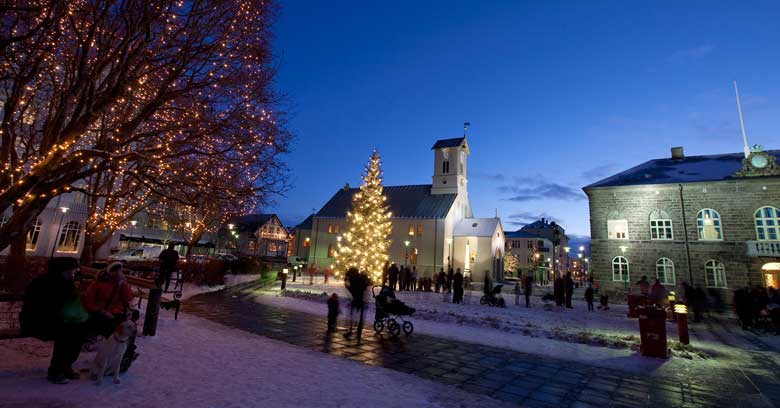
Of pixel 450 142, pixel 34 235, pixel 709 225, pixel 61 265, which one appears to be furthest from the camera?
pixel 450 142

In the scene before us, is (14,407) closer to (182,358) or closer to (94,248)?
(182,358)

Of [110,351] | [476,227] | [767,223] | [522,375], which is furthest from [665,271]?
[110,351]

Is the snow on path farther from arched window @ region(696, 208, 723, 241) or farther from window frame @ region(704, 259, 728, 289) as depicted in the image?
arched window @ region(696, 208, 723, 241)

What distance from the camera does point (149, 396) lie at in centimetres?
439

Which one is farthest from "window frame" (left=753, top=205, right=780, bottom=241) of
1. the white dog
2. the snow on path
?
the white dog

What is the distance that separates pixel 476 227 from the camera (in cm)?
4266

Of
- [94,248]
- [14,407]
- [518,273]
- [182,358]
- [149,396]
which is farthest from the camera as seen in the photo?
[518,273]

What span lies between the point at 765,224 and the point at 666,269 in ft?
20.0

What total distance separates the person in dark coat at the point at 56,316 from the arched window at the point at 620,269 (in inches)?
1177

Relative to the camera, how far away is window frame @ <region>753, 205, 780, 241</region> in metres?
22.3

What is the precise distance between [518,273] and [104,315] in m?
77.4

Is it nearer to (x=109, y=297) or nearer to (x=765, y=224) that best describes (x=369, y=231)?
(x=109, y=297)

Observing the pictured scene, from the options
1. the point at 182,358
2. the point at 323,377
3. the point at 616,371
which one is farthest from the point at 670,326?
the point at 182,358

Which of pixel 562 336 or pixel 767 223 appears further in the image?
pixel 767 223
